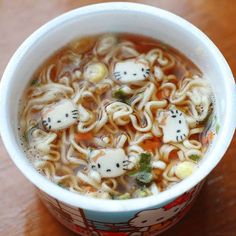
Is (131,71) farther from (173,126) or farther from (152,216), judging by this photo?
(152,216)

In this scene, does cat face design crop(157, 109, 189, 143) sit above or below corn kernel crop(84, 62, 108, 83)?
below

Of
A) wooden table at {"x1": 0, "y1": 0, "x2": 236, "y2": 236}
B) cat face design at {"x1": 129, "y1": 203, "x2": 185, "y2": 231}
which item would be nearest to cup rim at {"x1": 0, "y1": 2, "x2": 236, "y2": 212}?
cat face design at {"x1": 129, "y1": 203, "x2": 185, "y2": 231}

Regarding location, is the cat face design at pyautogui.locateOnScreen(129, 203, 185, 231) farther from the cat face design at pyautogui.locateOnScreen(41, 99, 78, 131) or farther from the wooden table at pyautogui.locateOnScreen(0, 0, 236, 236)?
the cat face design at pyautogui.locateOnScreen(41, 99, 78, 131)

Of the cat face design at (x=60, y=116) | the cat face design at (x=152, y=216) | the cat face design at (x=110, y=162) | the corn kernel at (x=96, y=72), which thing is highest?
the corn kernel at (x=96, y=72)

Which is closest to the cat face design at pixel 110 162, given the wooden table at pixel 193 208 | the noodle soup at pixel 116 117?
the noodle soup at pixel 116 117

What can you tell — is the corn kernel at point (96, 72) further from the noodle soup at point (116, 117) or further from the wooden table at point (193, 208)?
the wooden table at point (193, 208)

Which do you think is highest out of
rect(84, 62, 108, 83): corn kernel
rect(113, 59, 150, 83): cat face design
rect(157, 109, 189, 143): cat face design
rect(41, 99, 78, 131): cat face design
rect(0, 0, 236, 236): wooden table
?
rect(113, 59, 150, 83): cat face design

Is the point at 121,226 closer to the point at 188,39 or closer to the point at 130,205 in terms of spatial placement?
the point at 130,205
